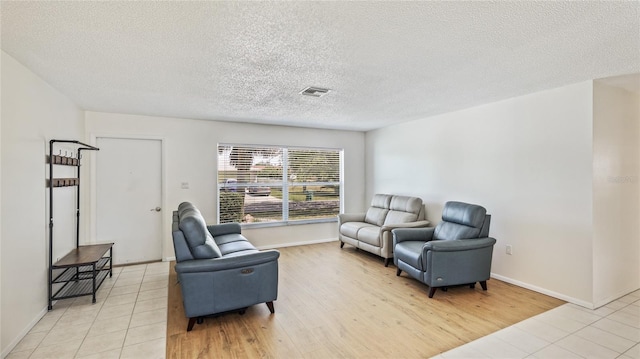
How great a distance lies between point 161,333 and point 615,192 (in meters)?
4.70

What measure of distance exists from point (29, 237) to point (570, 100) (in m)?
5.34

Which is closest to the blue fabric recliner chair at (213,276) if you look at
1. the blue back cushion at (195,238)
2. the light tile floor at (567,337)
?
the blue back cushion at (195,238)

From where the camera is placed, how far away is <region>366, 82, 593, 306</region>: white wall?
3.07 metres

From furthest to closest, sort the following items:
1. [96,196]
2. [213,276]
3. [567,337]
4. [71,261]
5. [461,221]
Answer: [96,196]
[461,221]
[71,261]
[213,276]
[567,337]

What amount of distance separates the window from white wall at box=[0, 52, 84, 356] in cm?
241

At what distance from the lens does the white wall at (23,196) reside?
2.25 metres

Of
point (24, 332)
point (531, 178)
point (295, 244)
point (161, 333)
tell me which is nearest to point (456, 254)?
point (531, 178)

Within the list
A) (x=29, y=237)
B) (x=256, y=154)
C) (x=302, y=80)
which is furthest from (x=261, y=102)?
(x=29, y=237)

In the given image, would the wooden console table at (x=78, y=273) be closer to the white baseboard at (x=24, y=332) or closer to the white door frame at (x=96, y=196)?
the white baseboard at (x=24, y=332)

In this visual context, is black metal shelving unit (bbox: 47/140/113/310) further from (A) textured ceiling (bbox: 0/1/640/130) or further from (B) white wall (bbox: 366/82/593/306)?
(B) white wall (bbox: 366/82/593/306)

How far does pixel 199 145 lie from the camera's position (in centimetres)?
494

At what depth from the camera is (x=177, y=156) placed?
4785 mm

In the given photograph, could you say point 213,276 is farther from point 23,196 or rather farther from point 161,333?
point 23,196

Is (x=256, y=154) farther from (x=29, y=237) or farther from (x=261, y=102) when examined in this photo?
(x=29, y=237)
